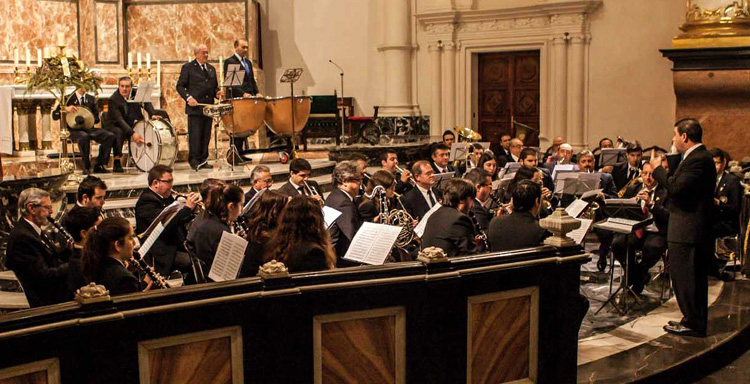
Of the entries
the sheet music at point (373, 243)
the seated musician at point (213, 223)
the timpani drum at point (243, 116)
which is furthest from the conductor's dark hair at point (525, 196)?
the timpani drum at point (243, 116)

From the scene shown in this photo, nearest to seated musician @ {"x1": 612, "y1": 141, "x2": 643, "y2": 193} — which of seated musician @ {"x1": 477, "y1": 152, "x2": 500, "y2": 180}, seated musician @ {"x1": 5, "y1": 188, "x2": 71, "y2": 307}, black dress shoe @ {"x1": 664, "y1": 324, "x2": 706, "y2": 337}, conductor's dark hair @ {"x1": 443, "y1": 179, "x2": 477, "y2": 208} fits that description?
seated musician @ {"x1": 477, "y1": 152, "x2": 500, "y2": 180}

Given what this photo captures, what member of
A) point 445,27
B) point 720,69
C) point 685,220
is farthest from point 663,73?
point 685,220

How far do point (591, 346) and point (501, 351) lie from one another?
182cm

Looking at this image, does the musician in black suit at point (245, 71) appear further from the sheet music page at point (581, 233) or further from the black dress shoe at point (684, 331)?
the black dress shoe at point (684, 331)

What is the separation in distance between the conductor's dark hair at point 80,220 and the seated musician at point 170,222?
1.07 m

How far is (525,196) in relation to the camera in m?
5.09

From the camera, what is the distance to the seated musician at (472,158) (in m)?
9.97

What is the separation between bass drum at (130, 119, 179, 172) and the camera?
31.3 ft

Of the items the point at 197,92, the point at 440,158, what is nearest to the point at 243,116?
the point at 197,92

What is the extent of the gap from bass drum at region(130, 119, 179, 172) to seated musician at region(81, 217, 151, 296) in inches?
228

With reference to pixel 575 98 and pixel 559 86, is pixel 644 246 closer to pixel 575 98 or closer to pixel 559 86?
pixel 575 98

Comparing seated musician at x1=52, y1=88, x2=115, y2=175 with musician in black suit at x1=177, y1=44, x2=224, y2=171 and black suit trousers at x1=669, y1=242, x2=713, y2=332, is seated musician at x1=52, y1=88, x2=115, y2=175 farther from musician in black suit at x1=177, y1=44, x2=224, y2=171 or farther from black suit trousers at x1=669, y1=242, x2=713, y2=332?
black suit trousers at x1=669, y1=242, x2=713, y2=332

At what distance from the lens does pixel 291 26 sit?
1541 cm

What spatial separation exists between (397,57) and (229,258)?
428 inches
